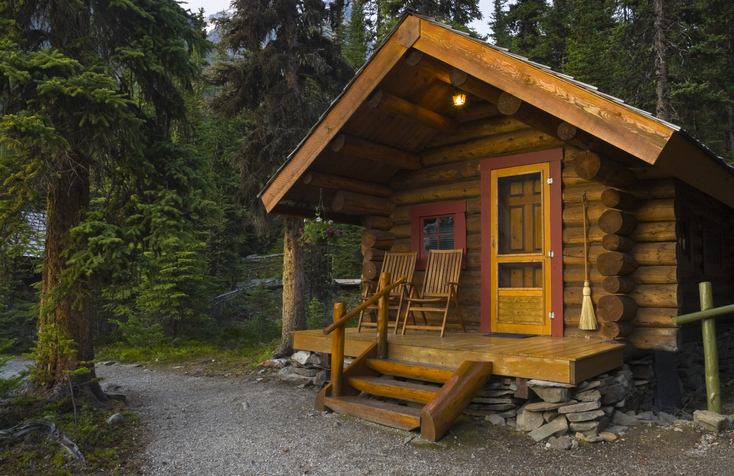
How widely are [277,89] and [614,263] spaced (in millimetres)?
7252

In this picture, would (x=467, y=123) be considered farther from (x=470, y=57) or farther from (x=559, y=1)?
(x=559, y=1)

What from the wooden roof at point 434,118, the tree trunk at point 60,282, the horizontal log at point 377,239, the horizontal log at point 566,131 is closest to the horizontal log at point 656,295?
the wooden roof at point 434,118

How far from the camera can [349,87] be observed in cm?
686

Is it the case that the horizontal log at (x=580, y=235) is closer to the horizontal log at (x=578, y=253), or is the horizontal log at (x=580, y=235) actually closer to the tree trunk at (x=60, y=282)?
the horizontal log at (x=578, y=253)

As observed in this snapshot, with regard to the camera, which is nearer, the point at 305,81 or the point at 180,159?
the point at 180,159

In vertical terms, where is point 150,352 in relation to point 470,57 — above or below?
below

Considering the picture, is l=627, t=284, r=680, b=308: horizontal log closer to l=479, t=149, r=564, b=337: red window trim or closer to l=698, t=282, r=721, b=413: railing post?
l=698, t=282, r=721, b=413: railing post

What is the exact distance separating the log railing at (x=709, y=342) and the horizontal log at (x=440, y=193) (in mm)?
3166

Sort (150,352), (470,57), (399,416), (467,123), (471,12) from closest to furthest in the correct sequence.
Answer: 1. (399,416)
2. (470,57)
3. (467,123)
4. (150,352)
5. (471,12)

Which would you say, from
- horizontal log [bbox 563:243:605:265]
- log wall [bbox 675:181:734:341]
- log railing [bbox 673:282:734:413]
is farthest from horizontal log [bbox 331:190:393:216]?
log railing [bbox 673:282:734:413]

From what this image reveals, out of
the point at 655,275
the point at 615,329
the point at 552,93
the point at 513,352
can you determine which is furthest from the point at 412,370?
the point at 552,93

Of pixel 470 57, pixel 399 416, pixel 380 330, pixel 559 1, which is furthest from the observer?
pixel 559 1

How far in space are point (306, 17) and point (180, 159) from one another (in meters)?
5.45

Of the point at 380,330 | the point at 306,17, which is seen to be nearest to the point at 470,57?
the point at 380,330
